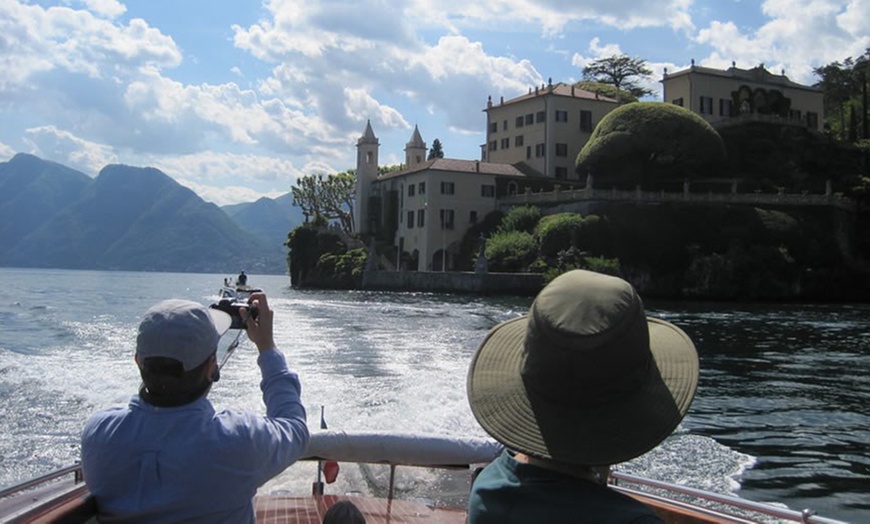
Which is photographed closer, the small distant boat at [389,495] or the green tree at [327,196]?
the small distant boat at [389,495]

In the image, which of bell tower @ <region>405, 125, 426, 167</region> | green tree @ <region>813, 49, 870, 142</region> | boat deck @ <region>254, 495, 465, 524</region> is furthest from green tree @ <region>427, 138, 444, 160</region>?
boat deck @ <region>254, 495, 465, 524</region>

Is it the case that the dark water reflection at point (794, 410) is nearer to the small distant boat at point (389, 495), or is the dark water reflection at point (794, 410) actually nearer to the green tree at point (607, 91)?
the small distant boat at point (389, 495)

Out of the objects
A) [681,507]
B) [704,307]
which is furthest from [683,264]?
[681,507]

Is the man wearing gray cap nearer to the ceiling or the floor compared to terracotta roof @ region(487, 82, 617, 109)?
nearer to the floor

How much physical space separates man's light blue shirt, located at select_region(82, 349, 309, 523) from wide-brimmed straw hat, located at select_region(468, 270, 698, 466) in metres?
1.08

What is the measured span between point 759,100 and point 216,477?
78701 mm

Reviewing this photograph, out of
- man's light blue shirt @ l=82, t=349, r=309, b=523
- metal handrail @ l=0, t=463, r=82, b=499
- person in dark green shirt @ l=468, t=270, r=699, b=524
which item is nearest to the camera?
person in dark green shirt @ l=468, t=270, r=699, b=524

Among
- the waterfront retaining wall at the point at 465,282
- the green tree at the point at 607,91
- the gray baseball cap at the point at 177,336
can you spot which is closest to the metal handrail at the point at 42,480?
the gray baseball cap at the point at 177,336

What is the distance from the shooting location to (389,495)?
4.91 meters

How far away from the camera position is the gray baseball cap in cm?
248

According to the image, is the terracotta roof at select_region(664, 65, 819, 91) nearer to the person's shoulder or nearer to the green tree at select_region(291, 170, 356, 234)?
the green tree at select_region(291, 170, 356, 234)

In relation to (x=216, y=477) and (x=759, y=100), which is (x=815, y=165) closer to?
(x=759, y=100)

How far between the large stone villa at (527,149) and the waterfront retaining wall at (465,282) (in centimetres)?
484

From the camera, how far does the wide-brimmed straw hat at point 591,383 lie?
1.69 meters
